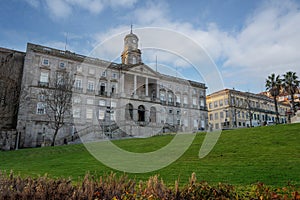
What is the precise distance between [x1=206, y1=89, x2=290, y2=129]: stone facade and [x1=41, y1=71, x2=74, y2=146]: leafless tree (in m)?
46.7

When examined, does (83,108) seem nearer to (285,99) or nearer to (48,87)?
(48,87)

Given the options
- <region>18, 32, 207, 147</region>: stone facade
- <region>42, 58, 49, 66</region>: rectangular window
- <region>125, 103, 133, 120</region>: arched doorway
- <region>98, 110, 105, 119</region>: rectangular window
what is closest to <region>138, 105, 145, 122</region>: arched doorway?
<region>18, 32, 207, 147</region>: stone facade

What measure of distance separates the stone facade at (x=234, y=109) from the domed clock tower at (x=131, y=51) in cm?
2838

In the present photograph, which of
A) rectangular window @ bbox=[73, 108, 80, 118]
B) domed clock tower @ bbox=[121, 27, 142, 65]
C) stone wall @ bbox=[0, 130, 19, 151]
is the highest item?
domed clock tower @ bbox=[121, 27, 142, 65]

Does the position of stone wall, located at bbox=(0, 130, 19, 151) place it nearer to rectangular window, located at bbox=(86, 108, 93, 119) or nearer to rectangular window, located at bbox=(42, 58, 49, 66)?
rectangular window, located at bbox=(86, 108, 93, 119)

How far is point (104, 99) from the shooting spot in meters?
48.8

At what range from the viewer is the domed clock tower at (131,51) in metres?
57.0

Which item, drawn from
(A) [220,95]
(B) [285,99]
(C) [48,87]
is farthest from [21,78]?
(B) [285,99]

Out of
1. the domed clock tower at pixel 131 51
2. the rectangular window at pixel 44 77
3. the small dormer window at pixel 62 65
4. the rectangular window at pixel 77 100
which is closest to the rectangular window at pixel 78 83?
the rectangular window at pixel 77 100

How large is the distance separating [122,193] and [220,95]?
264 ft

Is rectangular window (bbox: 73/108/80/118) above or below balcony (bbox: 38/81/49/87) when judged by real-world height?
below

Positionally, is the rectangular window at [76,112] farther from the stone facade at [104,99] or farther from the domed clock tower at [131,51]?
the domed clock tower at [131,51]

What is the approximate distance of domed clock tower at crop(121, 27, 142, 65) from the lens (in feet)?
187

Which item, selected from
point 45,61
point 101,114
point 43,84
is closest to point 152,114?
point 101,114
